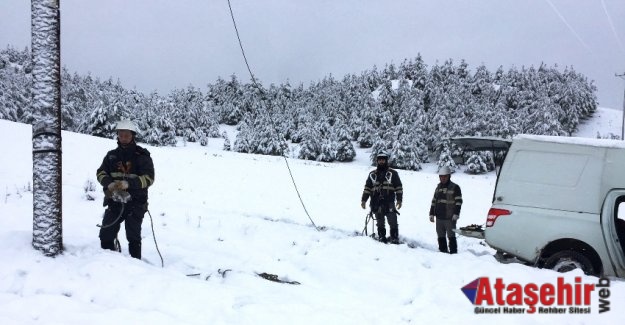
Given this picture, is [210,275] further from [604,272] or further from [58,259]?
[604,272]

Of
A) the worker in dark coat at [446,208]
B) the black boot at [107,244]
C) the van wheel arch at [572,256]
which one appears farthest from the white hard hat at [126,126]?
the van wheel arch at [572,256]

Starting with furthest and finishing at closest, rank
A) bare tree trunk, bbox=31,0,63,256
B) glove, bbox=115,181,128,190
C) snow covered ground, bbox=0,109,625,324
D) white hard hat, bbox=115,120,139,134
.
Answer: white hard hat, bbox=115,120,139,134 < glove, bbox=115,181,128,190 < bare tree trunk, bbox=31,0,63,256 < snow covered ground, bbox=0,109,625,324

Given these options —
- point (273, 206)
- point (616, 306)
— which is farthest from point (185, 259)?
point (273, 206)

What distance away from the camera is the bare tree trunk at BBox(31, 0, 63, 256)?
4809mm

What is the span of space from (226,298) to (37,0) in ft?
13.6

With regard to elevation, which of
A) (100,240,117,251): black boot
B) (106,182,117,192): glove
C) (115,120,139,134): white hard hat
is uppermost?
(115,120,139,134): white hard hat

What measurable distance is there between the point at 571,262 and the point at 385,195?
4063 millimetres

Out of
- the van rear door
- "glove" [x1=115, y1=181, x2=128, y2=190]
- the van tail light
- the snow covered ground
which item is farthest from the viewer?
the van rear door

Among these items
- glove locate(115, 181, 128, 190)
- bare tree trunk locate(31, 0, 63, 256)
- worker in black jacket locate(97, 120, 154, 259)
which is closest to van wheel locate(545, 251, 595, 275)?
worker in black jacket locate(97, 120, 154, 259)

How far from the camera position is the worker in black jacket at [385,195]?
9.35m

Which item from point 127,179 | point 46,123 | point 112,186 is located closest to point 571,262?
point 127,179

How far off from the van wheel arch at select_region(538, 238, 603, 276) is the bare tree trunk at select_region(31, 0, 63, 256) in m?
6.90

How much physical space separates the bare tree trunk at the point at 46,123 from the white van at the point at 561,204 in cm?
638

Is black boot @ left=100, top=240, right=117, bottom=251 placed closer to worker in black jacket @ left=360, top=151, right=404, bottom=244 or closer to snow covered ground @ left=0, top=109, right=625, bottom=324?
snow covered ground @ left=0, top=109, right=625, bottom=324
